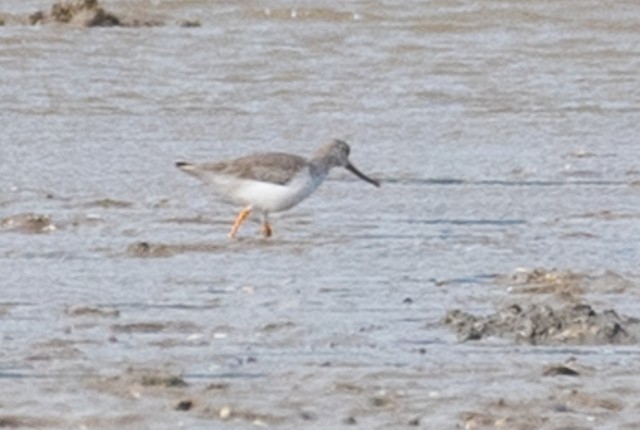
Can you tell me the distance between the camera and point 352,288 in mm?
8891

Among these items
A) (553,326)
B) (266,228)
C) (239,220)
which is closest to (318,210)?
(239,220)

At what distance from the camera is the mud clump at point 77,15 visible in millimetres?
18969

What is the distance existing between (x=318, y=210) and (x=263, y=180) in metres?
0.58

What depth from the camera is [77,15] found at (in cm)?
1900

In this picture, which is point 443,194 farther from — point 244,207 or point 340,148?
point 244,207

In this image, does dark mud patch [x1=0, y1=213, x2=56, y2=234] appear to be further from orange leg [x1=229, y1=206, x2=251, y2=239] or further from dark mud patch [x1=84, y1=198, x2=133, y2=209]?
orange leg [x1=229, y1=206, x2=251, y2=239]

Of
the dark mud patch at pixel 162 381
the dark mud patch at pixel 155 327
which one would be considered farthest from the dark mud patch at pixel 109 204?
the dark mud patch at pixel 162 381

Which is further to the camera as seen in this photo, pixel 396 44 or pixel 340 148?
pixel 396 44

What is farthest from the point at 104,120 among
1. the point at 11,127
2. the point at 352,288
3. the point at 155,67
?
the point at 352,288

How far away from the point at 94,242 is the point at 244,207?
3.82ft

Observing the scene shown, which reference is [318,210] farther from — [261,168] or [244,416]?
[244,416]

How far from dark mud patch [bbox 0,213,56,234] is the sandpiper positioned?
811mm

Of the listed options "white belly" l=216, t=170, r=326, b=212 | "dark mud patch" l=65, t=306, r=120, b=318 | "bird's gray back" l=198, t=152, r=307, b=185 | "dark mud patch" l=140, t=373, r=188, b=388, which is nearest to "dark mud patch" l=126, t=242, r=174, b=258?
"white belly" l=216, t=170, r=326, b=212

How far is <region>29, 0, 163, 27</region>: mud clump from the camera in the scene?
19.0m
